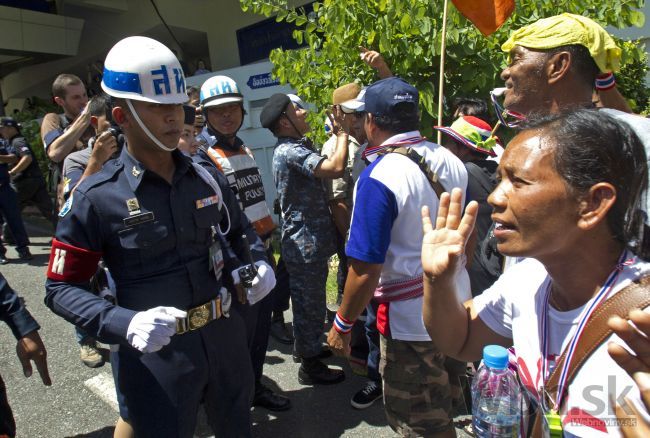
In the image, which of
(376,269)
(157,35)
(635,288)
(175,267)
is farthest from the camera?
A: (157,35)

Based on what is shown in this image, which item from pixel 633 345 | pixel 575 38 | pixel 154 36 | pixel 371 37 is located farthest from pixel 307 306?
pixel 154 36

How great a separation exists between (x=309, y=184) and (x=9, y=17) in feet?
50.1

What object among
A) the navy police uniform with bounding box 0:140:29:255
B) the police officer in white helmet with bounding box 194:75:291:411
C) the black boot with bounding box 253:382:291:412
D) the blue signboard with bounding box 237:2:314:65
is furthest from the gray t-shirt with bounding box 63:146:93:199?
the blue signboard with bounding box 237:2:314:65

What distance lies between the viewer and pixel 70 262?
190 cm

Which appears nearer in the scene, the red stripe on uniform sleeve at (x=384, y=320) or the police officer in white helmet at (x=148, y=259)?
the police officer in white helmet at (x=148, y=259)

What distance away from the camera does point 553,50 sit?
2.03 meters

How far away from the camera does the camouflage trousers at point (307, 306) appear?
3613 mm

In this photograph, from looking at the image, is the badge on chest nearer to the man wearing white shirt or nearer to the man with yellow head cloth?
the man wearing white shirt

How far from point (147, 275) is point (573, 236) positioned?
1.52 m

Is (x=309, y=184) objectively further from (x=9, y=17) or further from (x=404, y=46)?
(x=9, y=17)

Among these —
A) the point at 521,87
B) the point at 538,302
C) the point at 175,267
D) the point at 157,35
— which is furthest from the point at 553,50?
the point at 157,35

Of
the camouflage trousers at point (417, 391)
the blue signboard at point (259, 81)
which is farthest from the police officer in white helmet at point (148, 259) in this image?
the blue signboard at point (259, 81)

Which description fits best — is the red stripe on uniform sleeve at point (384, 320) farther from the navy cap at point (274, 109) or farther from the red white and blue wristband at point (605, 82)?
the navy cap at point (274, 109)

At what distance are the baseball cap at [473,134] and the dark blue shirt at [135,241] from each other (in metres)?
1.63
